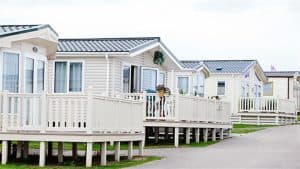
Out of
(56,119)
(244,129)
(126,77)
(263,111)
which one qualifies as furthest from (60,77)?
(263,111)

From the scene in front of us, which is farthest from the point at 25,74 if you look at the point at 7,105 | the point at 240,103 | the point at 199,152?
the point at 240,103

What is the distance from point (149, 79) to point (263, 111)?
1319 centimetres

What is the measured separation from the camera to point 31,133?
51.9 ft

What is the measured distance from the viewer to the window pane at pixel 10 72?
62.3 feet

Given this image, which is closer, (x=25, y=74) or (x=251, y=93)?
(x=25, y=74)

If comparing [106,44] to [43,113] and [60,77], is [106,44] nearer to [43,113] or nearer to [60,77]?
[60,77]

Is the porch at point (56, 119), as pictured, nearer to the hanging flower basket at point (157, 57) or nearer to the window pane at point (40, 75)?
the window pane at point (40, 75)

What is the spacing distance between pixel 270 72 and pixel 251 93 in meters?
19.9

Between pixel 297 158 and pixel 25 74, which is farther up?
pixel 25 74

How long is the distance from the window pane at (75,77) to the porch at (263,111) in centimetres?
1637

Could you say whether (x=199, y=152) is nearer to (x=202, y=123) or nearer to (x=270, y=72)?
(x=202, y=123)

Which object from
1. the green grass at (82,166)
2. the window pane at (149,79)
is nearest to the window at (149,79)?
the window pane at (149,79)

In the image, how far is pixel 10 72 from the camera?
19.2 m

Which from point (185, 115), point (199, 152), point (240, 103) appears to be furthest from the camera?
point (240, 103)
